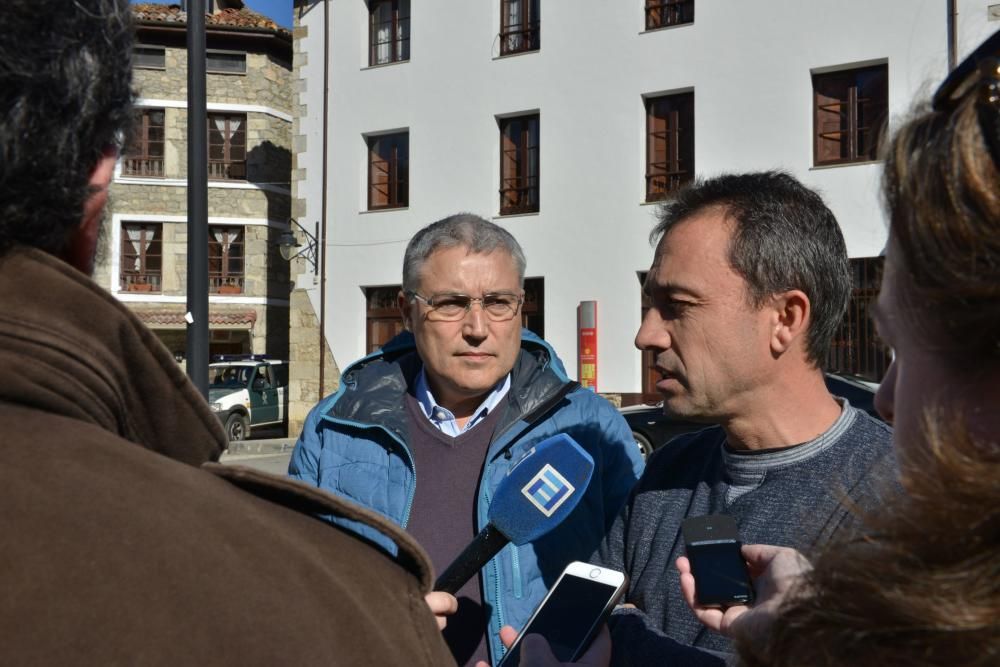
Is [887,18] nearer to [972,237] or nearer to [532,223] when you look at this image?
[532,223]

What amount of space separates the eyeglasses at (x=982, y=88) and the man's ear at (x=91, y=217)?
972mm

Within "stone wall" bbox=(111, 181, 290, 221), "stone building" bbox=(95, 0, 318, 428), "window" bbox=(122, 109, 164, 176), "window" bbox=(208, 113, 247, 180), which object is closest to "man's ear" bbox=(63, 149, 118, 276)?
"stone building" bbox=(95, 0, 318, 428)

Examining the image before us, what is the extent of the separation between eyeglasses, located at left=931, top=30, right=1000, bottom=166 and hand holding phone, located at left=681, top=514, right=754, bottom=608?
2.69 ft

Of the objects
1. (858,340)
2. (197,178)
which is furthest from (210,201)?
(197,178)

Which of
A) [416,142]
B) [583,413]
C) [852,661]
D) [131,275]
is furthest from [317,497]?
[131,275]

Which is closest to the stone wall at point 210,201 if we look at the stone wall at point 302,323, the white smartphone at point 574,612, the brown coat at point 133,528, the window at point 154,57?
the window at point 154,57

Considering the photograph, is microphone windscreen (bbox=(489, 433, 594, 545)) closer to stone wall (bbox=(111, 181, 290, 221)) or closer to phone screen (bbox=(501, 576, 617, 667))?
phone screen (bbox=(501, 576, 617, 667))

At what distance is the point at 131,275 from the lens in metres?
25.5

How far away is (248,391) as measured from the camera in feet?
67.1

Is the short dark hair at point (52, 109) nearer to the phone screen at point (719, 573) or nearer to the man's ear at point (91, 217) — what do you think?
the man's ear at point (91, 217)

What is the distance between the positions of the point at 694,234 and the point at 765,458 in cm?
61

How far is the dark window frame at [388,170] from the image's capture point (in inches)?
760

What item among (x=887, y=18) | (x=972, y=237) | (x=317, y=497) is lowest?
(x=317, y=497)

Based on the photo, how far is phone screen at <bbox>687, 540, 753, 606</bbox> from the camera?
1572 millimetres
